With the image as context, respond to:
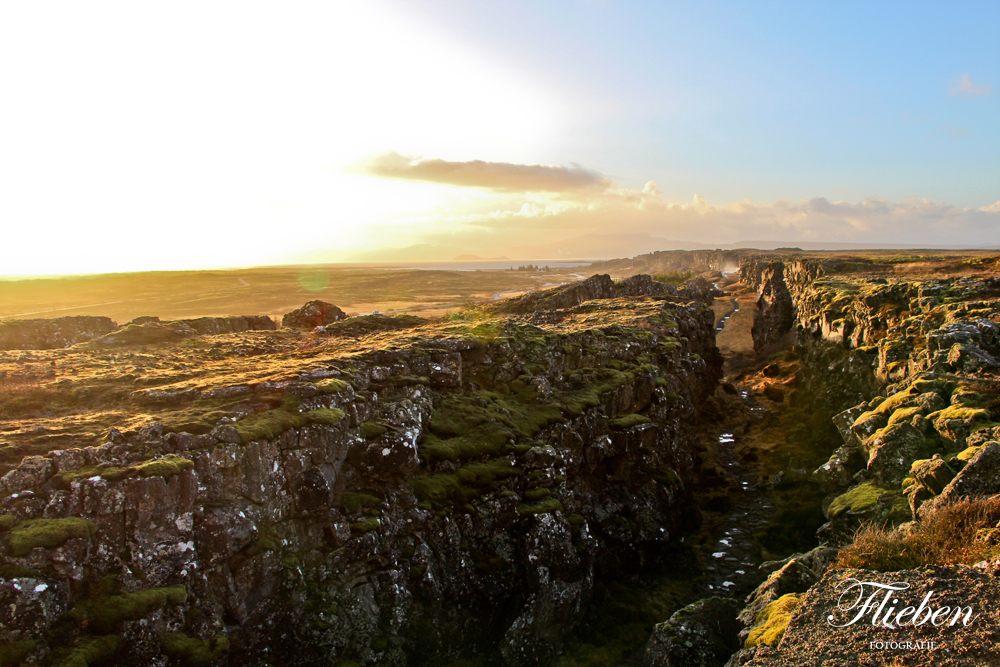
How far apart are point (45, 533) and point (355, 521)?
11082 mm

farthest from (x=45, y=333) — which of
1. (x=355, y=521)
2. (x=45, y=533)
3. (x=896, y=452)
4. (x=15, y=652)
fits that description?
(x=896, y=452)

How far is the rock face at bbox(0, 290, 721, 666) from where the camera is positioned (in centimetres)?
1748

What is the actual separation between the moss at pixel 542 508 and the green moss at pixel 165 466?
51.8ft

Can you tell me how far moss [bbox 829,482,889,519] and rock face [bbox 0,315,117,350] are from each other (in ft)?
189

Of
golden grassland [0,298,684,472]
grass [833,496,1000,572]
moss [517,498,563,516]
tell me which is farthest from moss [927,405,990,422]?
golden grassland [0,298,684,472]

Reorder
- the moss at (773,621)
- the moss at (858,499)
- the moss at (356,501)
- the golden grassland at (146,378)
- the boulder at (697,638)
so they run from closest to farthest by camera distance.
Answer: the moss at (773,621) < the boulder at (697,638) < the golden grassland at (146,378) < the moss at (356,501) < the moss at (858,499)

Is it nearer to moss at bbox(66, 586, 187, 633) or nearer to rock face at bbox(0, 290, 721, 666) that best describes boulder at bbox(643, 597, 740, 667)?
rock face at bbox(0, 290, 721, 666)

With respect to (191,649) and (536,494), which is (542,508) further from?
(191,649)

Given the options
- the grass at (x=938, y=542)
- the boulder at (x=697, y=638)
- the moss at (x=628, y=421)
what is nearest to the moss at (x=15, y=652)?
the boulder at (x=697, y=638)

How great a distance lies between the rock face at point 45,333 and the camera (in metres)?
42.6

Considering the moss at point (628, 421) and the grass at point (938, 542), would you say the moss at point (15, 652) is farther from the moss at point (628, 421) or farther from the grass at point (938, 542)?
the moss at point (628, 421)

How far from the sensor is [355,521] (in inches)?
946
